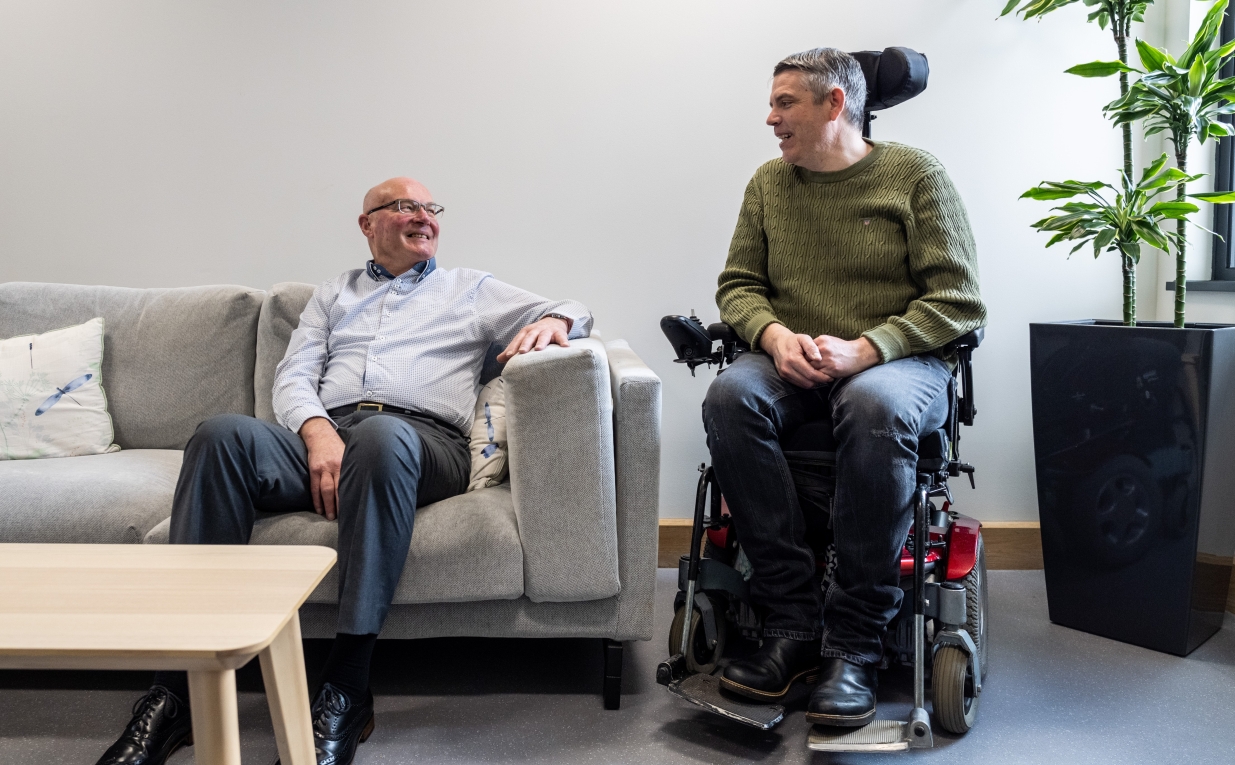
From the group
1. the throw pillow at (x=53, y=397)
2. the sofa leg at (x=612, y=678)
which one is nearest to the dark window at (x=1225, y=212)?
the sofa leg at (x=612, y=678)

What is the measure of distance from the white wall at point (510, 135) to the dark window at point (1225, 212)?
0.84 feet

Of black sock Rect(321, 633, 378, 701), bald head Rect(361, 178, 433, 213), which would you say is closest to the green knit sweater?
bald head Rect(361, 178, 433, 213)

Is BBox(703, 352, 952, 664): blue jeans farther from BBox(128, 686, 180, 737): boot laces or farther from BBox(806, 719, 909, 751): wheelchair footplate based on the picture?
BBox(128, 686, 180, 737): boot laces

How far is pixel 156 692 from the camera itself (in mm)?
1556

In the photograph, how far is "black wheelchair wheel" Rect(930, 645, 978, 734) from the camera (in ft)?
5.34

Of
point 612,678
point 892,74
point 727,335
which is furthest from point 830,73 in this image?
point 612,678

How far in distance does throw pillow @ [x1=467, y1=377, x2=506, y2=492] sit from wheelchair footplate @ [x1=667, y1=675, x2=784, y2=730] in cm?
61

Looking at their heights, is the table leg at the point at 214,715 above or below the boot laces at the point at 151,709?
above

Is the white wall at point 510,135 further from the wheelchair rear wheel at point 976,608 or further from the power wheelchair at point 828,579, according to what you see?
the wheelchair rear wheel at point 976,608

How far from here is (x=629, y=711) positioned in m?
1.76

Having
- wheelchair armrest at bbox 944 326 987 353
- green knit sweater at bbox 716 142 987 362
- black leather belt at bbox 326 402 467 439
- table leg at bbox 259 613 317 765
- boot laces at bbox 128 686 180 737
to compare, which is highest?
green knit sweater at bbox 716 142 987 362

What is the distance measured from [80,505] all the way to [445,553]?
770 mm

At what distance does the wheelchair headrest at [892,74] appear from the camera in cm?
200

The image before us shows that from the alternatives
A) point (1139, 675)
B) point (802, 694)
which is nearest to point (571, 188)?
point (802, 694)
